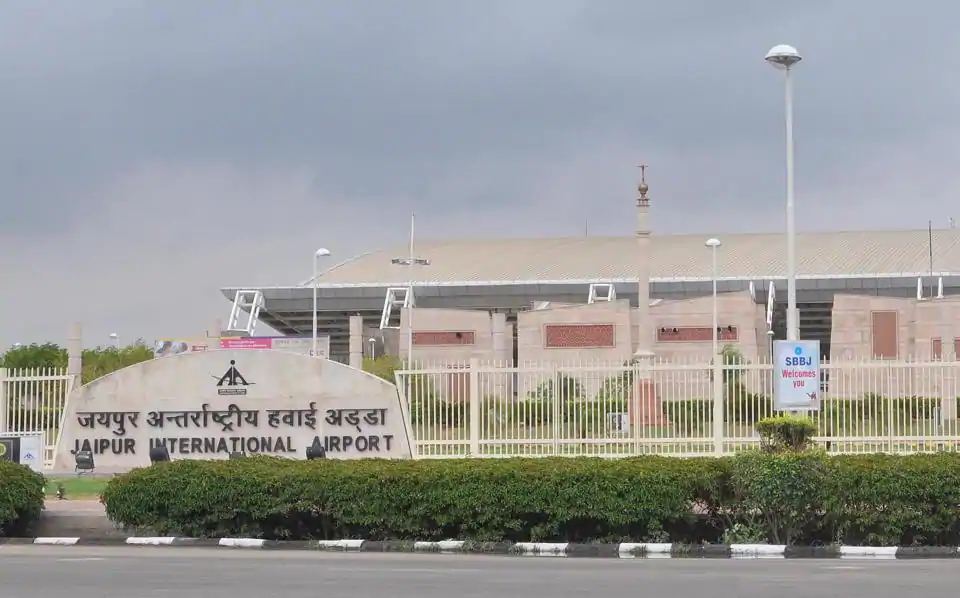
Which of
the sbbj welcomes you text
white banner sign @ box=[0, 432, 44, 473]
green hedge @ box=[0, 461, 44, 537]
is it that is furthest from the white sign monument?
green hedge @ box=[0, 461, 44, 537]

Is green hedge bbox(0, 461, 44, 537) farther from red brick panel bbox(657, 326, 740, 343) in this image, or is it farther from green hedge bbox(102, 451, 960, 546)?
red brick panel bbox(657, 326, 740, 343)

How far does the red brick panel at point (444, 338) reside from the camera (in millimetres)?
70312

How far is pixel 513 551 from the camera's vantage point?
1598 centimetres

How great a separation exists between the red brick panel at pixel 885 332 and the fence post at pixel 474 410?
157 feet

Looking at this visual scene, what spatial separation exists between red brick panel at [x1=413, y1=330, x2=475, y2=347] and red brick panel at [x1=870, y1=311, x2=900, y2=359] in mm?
19473

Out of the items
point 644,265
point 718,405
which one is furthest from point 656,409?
point 644,265

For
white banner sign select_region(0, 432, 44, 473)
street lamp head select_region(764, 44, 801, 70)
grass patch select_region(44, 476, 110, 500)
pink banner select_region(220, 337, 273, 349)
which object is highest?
street lamp head select_region(764, 44, 801, 70)

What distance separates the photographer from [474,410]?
70.0ft

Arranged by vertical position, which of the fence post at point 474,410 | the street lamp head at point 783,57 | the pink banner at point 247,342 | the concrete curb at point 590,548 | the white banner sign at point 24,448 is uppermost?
the street lamp head at point 783,57

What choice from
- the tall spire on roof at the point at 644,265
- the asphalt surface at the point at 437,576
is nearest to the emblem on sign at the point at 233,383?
the asphalt surface at the point at 437,576

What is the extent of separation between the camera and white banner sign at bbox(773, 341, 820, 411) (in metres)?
19.4

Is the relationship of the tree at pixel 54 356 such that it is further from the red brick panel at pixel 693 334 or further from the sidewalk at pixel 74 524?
the sidewalk at pixel 74 524

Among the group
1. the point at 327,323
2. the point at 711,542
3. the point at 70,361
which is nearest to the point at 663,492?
the point at 711,542

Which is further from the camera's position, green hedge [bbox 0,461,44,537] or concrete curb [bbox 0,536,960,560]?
green hedge [bbox 0,461,44,537]
